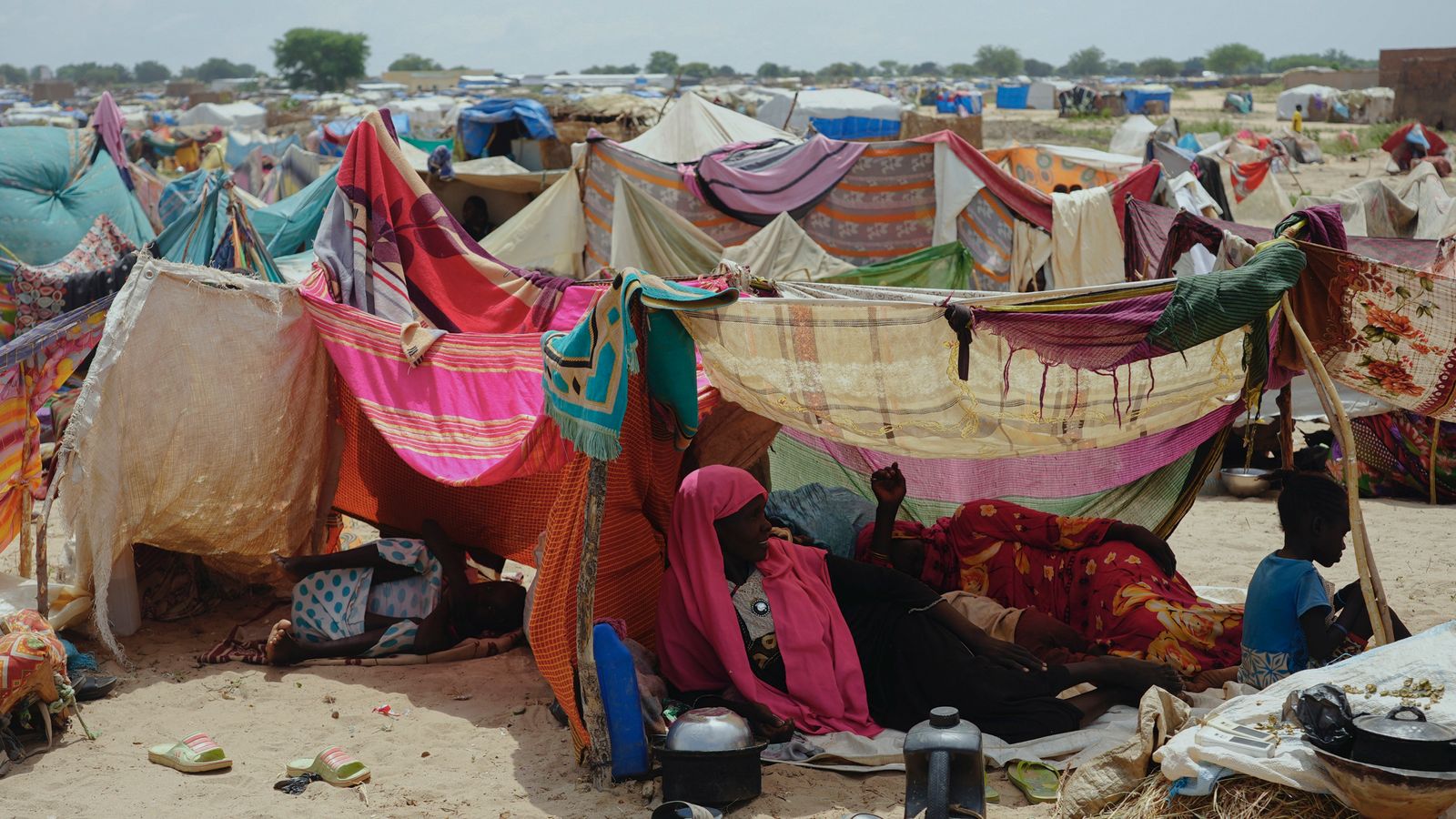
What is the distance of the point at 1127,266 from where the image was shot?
8.62 metres

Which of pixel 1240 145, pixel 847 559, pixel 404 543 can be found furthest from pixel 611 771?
pixel 1240 145

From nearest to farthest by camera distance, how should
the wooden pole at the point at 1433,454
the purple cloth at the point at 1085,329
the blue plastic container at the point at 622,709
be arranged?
the purple cloth at the point at 1085,329, the blue plastic container at the point at 622,709, the wooden pole at the point at 1433,454

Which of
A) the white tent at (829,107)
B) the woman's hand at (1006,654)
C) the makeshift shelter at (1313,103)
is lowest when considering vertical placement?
the woman's hand at (1006,654)

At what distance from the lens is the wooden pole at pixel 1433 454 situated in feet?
21.9

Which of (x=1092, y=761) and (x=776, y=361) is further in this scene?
(x=776, y=361)

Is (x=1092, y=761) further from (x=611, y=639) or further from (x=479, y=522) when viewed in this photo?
(x=479, y=522)

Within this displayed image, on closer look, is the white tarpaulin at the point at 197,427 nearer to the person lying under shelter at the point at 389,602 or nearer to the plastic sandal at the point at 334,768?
the person lying under shelter at the point at 389,602

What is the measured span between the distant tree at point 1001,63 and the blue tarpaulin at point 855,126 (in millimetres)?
129466

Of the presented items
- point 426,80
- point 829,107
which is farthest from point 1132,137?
point 426,80

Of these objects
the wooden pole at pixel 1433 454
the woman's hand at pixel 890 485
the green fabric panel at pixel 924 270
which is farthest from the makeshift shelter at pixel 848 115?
the woman's hand at pixel 890 485

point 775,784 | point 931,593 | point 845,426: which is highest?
point 845,426

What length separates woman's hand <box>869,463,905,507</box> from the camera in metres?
5.02

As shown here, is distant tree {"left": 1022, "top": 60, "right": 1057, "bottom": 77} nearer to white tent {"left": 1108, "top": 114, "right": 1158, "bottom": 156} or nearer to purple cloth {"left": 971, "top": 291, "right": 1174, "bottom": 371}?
white tent {"left": 1108, "top": 114, "right": 1158, "bottom": 156}

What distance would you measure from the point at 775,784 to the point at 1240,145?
15827 millimetres
